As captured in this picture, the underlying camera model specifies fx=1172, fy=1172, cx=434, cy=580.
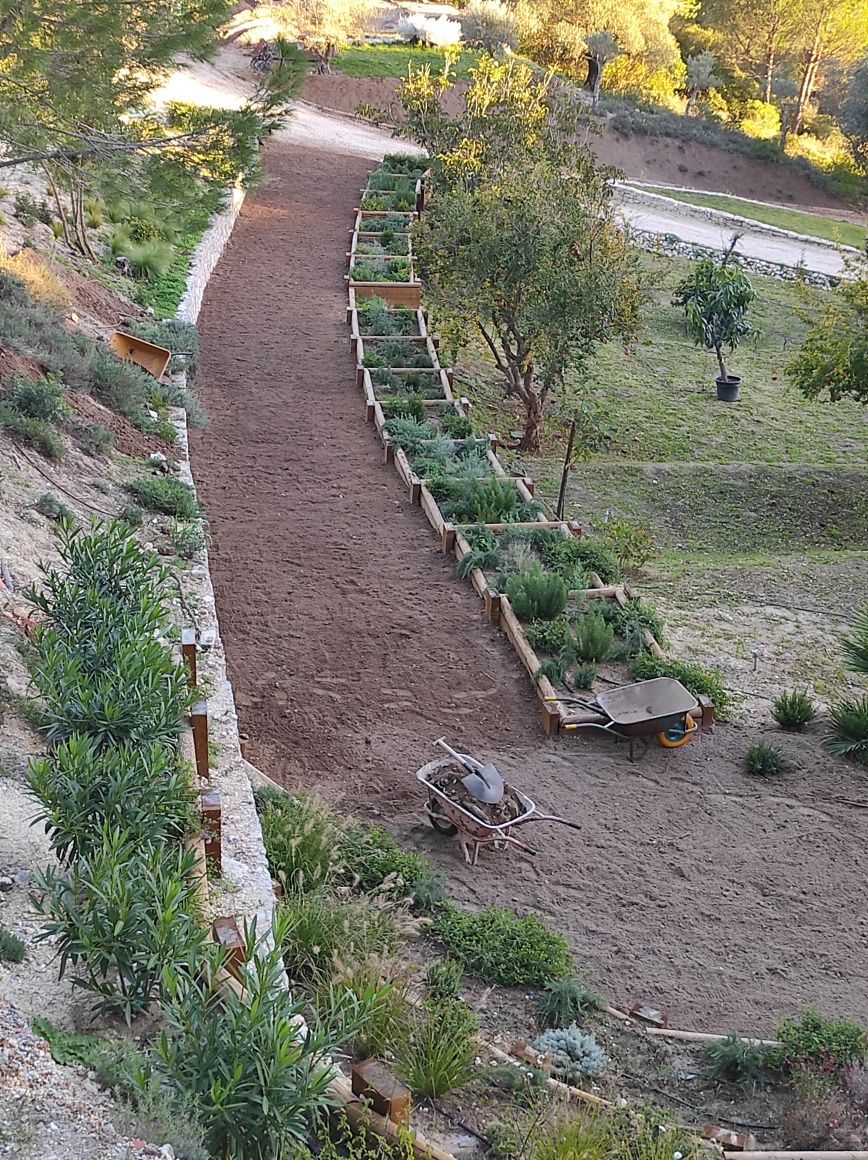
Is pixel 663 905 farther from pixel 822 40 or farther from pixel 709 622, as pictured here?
pixel 822 40

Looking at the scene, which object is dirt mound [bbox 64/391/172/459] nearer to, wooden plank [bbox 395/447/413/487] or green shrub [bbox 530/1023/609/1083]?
wooden plank [bbox 395/447/413/487]

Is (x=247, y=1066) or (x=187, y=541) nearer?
(x=247, y=1066)

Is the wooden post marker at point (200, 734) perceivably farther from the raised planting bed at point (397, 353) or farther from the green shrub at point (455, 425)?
the raised planting bed at point (397, 353)

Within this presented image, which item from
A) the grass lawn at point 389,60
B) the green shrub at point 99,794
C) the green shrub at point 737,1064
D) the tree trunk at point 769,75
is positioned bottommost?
the green shrub at point 737,1064

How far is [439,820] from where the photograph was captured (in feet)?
23.9

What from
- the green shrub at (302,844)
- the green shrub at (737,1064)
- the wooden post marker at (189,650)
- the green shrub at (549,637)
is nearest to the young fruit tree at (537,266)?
the green shrub at (549,637)

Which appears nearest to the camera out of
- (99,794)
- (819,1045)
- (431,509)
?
(99,794)

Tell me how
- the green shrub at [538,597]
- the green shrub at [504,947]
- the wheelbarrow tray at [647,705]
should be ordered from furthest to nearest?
the green shrub at [538,597] < the wheelbarrow tray at [647,705] < the green shrub at [504,947]

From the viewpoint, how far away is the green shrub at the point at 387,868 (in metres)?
6.44

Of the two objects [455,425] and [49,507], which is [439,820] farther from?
[455,425]

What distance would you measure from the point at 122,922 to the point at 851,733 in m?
6.31

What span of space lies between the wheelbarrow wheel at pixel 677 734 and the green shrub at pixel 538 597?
5.59 feet

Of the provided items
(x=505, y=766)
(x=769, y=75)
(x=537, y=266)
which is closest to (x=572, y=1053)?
(x=505, y=766)

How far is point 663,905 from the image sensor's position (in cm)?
695
